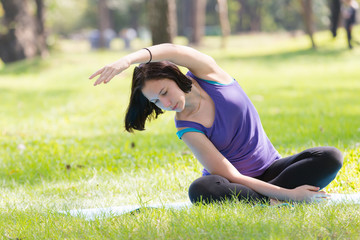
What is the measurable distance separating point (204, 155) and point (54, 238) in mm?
1094

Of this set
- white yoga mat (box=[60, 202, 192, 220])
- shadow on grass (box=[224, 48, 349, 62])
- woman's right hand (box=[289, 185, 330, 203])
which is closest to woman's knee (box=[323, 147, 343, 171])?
woman's right hand (box=[289, 185, 330, 203])

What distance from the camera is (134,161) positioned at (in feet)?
17.8

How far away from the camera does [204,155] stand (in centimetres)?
338

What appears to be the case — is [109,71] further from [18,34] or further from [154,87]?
[18,34]

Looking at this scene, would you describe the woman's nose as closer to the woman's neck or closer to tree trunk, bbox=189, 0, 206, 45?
the woman's neck

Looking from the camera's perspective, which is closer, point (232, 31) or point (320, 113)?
point (320, 113)

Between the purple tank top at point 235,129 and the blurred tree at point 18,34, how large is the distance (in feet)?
55.3

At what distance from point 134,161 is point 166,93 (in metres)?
2.25

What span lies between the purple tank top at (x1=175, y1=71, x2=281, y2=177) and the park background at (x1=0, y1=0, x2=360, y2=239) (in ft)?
1.36

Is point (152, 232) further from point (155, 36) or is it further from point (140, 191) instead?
point (155, 36)

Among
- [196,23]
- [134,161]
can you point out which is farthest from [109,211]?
[196,23]

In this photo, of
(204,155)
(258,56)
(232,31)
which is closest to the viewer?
(204,155)

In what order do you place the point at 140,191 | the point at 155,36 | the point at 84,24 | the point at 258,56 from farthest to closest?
the point at 84,24 → the point at 258,56 → the point at 155,36 → the point at 140,191

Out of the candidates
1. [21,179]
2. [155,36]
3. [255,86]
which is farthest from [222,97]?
[255,86]
